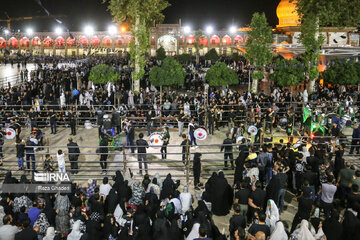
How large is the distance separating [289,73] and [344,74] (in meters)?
4.67

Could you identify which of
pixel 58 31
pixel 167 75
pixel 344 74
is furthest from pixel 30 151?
pixel 58 31

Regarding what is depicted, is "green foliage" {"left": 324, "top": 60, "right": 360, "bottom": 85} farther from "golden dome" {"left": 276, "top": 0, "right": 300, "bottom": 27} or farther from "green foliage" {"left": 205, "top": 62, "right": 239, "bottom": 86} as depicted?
"golden dome" {"left": 276, "top": 0, "right": 300, "bottom": 27}

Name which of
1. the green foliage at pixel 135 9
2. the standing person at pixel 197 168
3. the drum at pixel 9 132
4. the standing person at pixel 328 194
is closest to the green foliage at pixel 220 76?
the green foliage at pixel 135 9

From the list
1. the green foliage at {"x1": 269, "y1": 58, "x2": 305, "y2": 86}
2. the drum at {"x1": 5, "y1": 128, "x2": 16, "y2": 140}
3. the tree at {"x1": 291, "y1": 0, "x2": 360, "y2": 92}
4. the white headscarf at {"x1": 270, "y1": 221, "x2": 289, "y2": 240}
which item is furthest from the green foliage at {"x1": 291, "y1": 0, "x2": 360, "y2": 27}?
the drum at {"x1": 5, "y1": 128, "x2": 16, "y2": 140}

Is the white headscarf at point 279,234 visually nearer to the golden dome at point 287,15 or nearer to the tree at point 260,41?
the tree at point 260,41

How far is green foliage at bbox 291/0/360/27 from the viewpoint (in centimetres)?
2436

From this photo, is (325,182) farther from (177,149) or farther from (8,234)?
(8,234)

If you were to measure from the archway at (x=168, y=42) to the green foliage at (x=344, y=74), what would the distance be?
49281 mm

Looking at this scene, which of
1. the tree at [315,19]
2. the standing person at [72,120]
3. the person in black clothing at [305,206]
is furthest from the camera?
the tree at [315,19]

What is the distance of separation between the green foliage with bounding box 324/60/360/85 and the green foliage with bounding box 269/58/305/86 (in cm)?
302

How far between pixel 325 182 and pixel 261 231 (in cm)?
370

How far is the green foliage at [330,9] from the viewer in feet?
79.9

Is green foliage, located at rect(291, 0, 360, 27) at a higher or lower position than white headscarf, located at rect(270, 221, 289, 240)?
higher

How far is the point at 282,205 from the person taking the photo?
31.1ft
